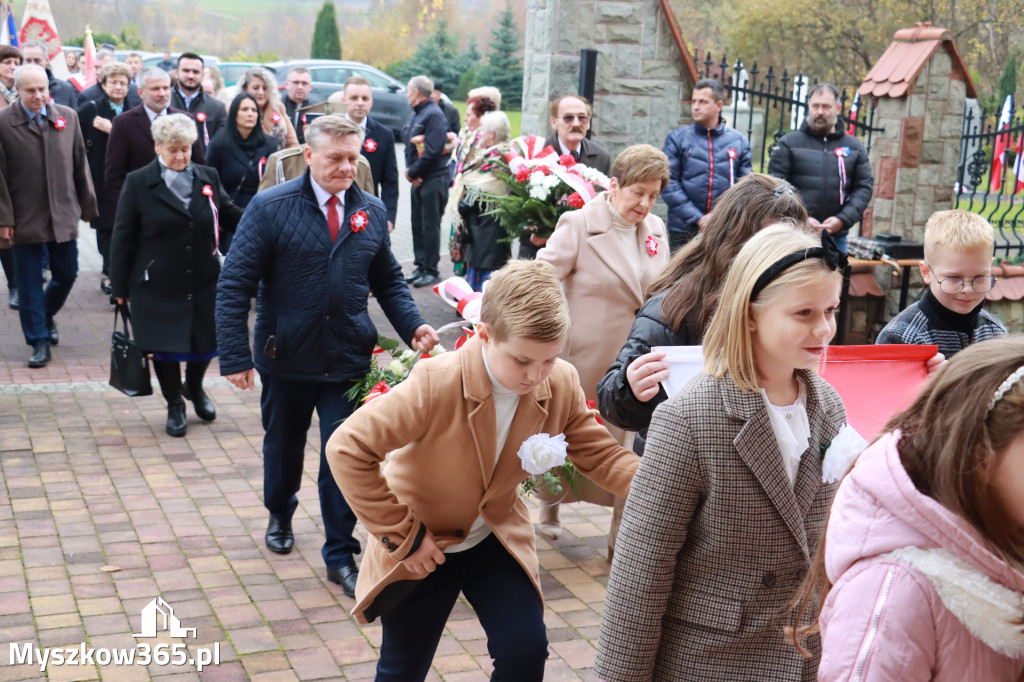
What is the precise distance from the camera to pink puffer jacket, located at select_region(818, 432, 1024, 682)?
1948 mm

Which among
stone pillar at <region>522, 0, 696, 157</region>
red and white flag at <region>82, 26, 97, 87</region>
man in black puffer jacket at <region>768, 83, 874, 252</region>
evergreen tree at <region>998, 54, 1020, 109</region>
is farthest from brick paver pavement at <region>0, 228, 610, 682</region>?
evergreen tree at <region>998, 54, 1020, 109</region>

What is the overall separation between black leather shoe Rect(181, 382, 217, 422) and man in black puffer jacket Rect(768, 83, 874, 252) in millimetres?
5004

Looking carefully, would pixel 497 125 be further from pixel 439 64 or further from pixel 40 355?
pixel 439 64

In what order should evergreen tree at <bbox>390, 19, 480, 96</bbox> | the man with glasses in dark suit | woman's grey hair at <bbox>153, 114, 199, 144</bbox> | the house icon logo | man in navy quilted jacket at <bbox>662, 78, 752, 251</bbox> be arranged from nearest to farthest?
the house icon logo → woman's grey hair at <bbox>153, 114, 199, 144</bbox> → the man with glasses in dark suit → man in navy quilted jacket at <bbox>662, 78, 752, 251</bbox> → evergreen tree at <bbox>390, 19, 480, 96</bbox>

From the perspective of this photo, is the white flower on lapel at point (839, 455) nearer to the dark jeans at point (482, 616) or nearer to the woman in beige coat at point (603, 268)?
the dark jeans at point (482, 616)

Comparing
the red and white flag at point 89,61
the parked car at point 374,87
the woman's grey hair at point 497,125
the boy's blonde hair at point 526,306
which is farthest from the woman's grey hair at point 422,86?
the parked car at point 374,87

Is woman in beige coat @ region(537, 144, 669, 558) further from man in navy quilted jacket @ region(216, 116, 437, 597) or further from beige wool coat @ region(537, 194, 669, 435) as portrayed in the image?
man in navy quilted jacket @ region(216, 116, 437, 597)

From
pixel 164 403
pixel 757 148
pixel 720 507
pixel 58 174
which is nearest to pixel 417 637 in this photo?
pixel 720 507

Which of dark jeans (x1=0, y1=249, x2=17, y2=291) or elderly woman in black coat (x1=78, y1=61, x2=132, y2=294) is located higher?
elderly woman in black coat (x1=78, y1=61, x2=132, y2=294)

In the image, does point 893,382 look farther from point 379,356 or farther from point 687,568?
point 379,356

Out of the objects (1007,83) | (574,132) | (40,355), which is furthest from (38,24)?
(1007,83)

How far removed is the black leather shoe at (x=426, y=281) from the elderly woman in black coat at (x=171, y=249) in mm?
5226

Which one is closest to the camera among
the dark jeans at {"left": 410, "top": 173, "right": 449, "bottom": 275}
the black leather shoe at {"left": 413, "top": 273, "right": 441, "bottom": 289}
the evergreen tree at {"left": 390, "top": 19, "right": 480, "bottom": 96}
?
the dark jeans at {"left": 410, "top": 173, "right": 449, "bottom": 275}

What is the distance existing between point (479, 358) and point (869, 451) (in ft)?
4.85
